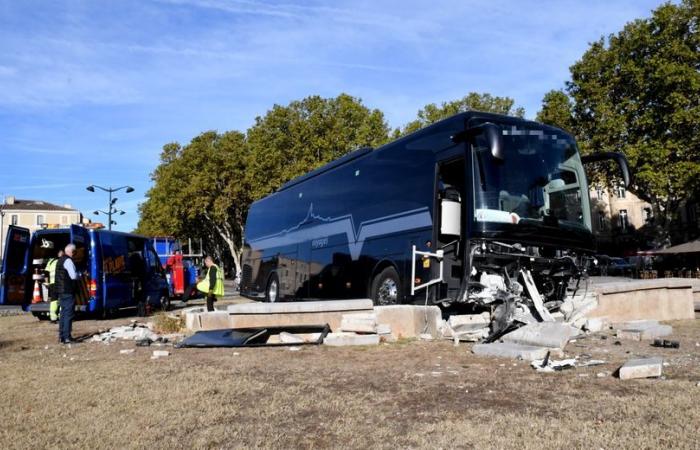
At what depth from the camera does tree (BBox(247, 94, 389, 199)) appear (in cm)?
3784

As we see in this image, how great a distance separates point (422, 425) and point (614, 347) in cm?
491

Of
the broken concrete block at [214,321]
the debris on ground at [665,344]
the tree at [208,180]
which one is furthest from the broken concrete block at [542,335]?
the tree at [208,180]

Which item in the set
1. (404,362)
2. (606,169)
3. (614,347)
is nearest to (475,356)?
(404,362)

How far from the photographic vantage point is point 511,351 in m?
7.25

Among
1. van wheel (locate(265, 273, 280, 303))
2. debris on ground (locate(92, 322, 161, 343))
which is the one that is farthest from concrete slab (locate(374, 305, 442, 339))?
van wheel (locate(265, 273, 280, 303))

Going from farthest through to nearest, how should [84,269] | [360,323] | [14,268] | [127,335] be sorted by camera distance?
1. [84,269]
2. [14,268]
3. [127,335]
4. [360,323]

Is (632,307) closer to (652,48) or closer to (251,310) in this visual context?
(251,310)

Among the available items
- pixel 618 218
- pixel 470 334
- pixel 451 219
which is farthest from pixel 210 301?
pixel 618 218

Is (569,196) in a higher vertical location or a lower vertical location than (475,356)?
higher

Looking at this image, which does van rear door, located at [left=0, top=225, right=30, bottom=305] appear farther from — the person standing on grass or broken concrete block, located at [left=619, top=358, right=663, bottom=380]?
broken concrete block, located at [left=619, top=358, right=663, bottom=380]

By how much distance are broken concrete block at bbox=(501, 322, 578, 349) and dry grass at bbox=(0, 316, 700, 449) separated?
44 centimetres

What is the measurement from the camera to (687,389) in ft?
16.8

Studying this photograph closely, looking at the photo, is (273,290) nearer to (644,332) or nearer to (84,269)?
(84,269)

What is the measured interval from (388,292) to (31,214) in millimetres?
110996
